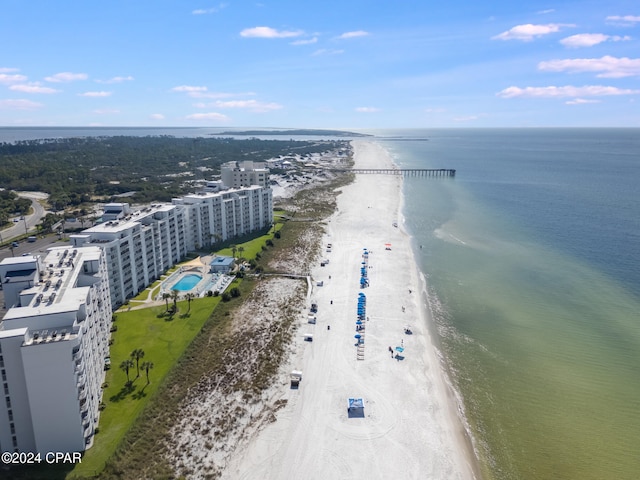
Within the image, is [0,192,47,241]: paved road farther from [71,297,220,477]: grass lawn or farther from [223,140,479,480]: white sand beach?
[223,140,479,480]: white sand beach

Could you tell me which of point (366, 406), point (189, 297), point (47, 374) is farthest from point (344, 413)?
point (189, 297)

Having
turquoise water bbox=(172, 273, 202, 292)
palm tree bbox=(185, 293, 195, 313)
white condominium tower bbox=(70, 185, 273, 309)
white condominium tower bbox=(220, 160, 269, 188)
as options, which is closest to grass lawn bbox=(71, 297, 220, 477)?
palm tree bbox=(185, 293, 195, 313)

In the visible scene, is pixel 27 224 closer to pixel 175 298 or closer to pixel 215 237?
pixel 215 237

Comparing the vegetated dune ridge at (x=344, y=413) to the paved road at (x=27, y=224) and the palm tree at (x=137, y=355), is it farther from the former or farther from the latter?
the paved road at (x=27, y=224)

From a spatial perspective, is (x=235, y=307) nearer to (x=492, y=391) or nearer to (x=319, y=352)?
(x=319, y=352)

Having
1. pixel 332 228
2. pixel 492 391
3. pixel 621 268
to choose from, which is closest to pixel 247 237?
pixel 332 228

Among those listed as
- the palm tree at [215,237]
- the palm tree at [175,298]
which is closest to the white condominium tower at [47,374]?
the palm tree at [175,298]

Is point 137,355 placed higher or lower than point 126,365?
higher
